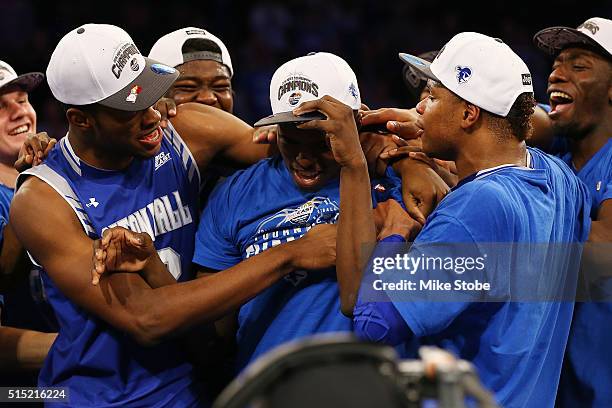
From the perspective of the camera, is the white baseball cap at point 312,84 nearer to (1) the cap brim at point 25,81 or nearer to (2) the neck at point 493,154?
(2) the neck at point 493,154

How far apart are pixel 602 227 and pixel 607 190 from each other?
10.9 inches

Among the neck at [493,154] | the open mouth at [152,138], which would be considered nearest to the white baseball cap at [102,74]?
the open mouth at [152,138]

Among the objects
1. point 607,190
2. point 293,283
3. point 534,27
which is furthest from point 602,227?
point 534,27

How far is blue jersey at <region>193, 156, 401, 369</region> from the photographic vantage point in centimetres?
302

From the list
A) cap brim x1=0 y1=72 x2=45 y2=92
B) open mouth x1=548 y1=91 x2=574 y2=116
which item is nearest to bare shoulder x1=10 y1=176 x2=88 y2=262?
cap brim x1=0 y1=72 x2=45 y2=92

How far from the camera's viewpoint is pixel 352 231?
110 inches

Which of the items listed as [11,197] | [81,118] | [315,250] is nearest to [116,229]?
[81,118]

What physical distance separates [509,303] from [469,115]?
0.62m

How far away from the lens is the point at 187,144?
133 inches

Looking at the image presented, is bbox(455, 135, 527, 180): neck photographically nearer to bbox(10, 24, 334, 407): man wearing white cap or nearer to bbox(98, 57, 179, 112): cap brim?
bbox(10, 24, 334, 407): man wearing white cap

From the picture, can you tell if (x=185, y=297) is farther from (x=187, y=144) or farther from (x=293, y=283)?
(x=187, y=144)

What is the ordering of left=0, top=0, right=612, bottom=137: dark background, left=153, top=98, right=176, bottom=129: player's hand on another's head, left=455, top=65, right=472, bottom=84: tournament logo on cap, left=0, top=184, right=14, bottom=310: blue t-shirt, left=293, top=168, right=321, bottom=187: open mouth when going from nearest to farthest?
left=455, top=65, right=472, bottom=84: tournament logo on cap
left=293, top=168, right=321, bottom=187: open mouth
left=153, top=98, right=176, bottom=129: player's hand on another's head
left=0, top=184, right=14, bottom=310: blue t-shirt
left=0, top=0, right=612, bottom=137: dark background

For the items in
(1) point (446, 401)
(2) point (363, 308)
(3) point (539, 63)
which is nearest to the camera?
(1) point (446, 401)

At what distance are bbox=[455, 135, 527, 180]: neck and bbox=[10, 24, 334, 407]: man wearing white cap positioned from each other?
55 centimetres
